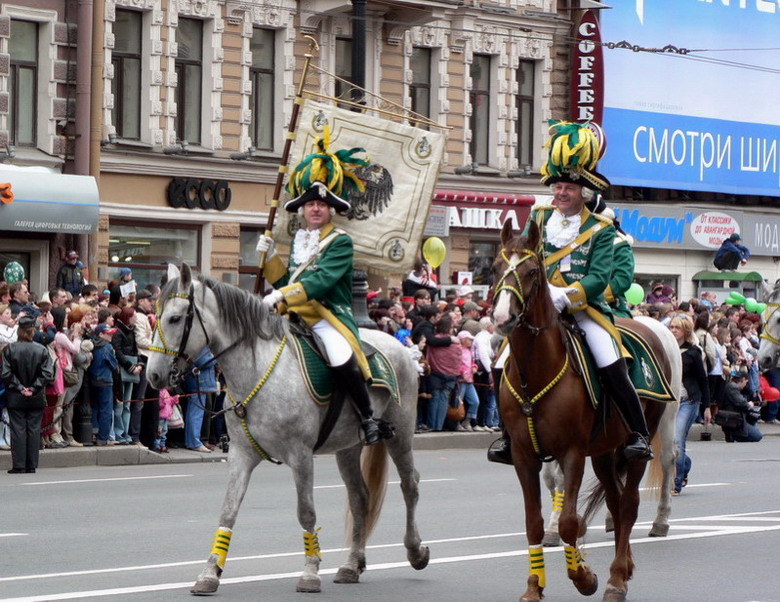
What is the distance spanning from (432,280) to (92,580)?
20.3 meters

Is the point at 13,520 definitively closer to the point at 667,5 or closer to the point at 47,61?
the point at 47,61

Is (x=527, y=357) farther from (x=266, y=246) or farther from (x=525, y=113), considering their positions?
(x=525, y=113)

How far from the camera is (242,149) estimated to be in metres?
34.2

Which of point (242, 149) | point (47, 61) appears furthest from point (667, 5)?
point (47, 61)

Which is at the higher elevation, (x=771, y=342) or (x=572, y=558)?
(x=771, y=342)

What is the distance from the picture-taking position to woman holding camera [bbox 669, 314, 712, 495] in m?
17.9

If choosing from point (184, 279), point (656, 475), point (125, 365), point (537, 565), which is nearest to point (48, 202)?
point (125, 365)

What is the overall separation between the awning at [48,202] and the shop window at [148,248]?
231 centimetres

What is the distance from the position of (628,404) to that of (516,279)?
1.55 metres

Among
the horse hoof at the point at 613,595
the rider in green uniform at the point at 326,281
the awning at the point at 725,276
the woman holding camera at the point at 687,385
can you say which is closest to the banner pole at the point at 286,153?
the rider in green uniform at the point at 326,281

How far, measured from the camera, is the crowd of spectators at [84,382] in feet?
66.0

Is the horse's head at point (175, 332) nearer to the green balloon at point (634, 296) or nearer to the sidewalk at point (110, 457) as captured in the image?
the sidewalk at point (110, 457)

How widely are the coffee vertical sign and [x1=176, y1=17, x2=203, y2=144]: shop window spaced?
11875 mm

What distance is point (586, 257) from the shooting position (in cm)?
1118
